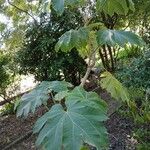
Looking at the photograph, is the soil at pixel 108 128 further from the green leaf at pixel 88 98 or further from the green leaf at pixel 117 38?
the green leaf at pixel 88 98

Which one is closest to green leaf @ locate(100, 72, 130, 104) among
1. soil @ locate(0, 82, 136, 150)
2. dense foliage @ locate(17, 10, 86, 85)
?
soil @ locate(0, 82, 136, 150)

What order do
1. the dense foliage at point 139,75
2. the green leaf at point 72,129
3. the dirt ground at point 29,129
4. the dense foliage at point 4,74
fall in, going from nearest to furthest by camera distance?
the green leaf at point 72,129
the dirt ground at point 29,129
the dense foliage at point 139,75
the dense foliage at point 4,74

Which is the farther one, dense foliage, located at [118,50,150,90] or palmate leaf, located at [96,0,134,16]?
dense foliage, located at [118,50,150,90]

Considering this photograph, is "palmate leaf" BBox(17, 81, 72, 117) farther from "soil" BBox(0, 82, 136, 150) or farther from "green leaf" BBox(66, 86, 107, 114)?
"soil" BBox(0, 82, 136, 150)

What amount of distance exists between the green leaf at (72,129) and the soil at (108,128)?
3172mm

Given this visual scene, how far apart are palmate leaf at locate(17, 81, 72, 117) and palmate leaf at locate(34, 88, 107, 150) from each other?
0.33m

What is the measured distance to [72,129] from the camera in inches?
78.6

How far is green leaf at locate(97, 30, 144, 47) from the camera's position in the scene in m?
2.62

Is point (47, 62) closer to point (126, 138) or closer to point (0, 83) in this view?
point (0, 83)

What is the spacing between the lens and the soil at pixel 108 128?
20.0ft

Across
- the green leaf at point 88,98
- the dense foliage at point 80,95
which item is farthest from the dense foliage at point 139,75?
the green leaf at point 88,98

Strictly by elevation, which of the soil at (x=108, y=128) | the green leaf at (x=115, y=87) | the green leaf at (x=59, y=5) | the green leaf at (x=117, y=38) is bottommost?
the soil at (x=108, y=128)

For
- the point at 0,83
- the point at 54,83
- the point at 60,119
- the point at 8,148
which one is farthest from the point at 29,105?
the point at 0,83

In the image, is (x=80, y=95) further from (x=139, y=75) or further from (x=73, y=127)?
(x=139, y=75)
